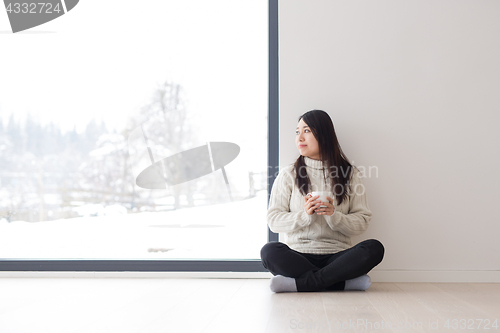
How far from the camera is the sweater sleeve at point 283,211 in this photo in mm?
1907

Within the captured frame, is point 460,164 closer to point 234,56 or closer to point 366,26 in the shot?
point 366,26

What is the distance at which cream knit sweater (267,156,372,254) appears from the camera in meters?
1.92

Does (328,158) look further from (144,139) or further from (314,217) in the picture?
(144,139)

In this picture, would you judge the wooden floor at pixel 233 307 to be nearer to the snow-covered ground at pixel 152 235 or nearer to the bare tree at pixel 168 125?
the snow-covered ground at pixel 152 235

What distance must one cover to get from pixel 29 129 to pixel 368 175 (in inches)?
75.6

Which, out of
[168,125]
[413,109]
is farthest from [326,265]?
[168,125]

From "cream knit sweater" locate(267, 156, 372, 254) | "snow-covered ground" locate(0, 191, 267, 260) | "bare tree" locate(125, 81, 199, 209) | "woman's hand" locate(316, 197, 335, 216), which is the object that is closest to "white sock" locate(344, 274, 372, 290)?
"cream knit sweater" locate(267, 156, 372, 254)

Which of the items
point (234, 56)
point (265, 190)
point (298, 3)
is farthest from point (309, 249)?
point (298, 3)

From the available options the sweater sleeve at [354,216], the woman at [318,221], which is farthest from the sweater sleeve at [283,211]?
the sweater sleeve at [354,216]

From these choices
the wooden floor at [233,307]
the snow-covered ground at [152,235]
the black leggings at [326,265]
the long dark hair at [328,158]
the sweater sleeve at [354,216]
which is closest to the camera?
the wooden floor at [233,307]

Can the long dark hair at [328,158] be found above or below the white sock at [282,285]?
above

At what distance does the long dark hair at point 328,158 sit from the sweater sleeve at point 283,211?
0.07m

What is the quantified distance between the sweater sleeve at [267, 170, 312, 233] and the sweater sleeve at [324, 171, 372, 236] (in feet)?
0.39

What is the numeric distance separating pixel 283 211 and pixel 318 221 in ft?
0.57
